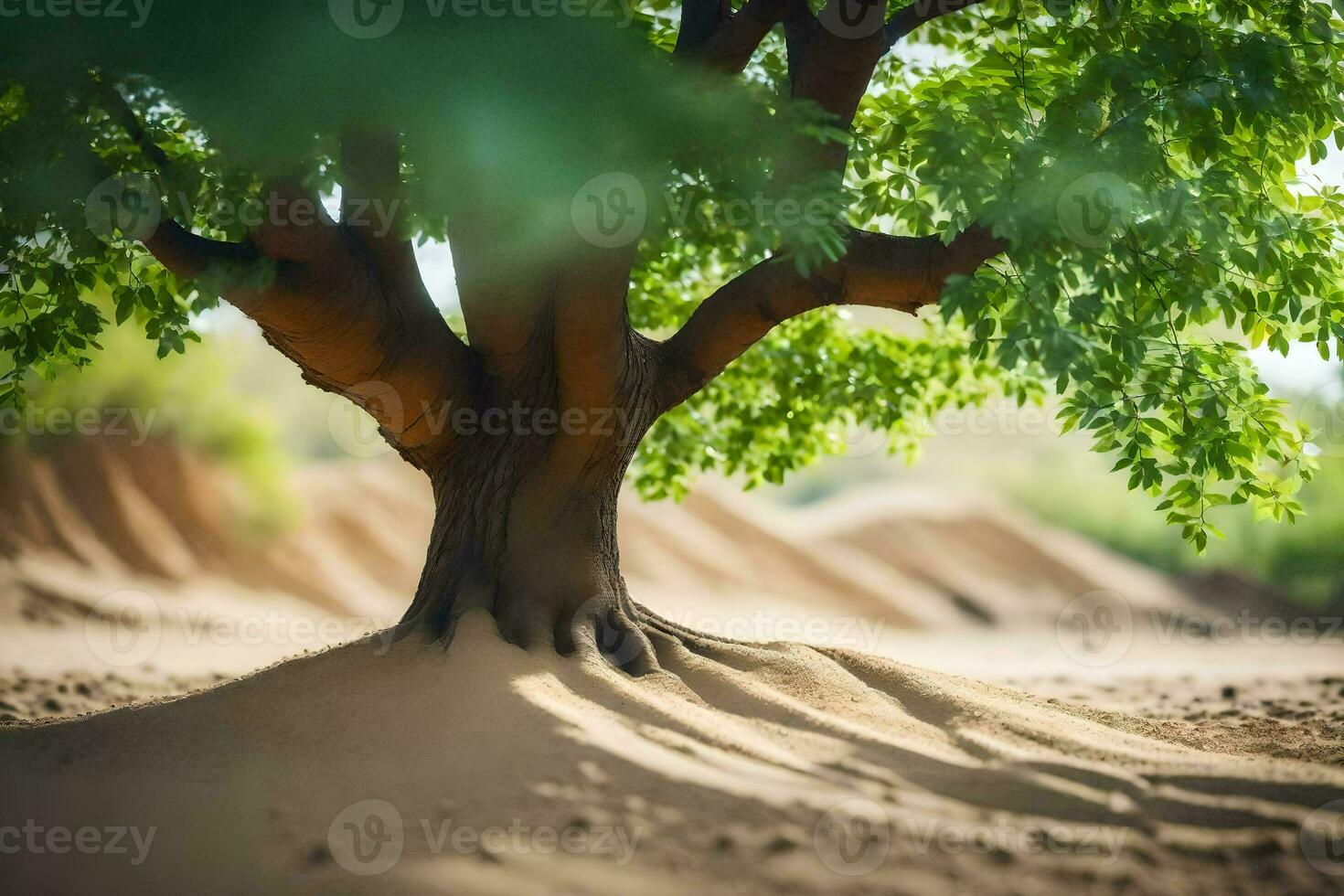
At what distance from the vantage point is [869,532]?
1872cm

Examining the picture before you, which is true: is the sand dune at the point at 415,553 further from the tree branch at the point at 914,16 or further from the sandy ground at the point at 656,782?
the tree branch at the point at 914,16

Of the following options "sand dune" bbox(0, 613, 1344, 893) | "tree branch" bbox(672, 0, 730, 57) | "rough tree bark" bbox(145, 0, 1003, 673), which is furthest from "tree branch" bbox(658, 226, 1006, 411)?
"sand dune" bbox(0, 613, 1344, 893)

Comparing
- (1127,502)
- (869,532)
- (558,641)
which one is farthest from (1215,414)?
(1127,502)

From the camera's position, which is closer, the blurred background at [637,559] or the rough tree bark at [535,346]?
the rough tree bark at [535,346]

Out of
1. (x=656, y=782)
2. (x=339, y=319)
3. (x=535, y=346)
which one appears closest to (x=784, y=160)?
(x=535, y=346)

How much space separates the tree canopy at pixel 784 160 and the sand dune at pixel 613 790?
1296 millimetres

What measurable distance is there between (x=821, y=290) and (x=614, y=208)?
3.72ft

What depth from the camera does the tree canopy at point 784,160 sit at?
3.38 meters

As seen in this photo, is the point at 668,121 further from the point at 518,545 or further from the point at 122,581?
the point at 122,581

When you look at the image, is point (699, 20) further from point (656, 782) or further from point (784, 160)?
point (656, 782)

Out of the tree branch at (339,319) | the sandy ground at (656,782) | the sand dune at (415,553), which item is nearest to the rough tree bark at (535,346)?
the tree branch at (339,319)

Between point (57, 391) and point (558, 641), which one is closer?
point (558, 641)

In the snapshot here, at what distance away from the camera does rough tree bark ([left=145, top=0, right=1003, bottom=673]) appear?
13.4 feet

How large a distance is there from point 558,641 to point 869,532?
14.8 metres
